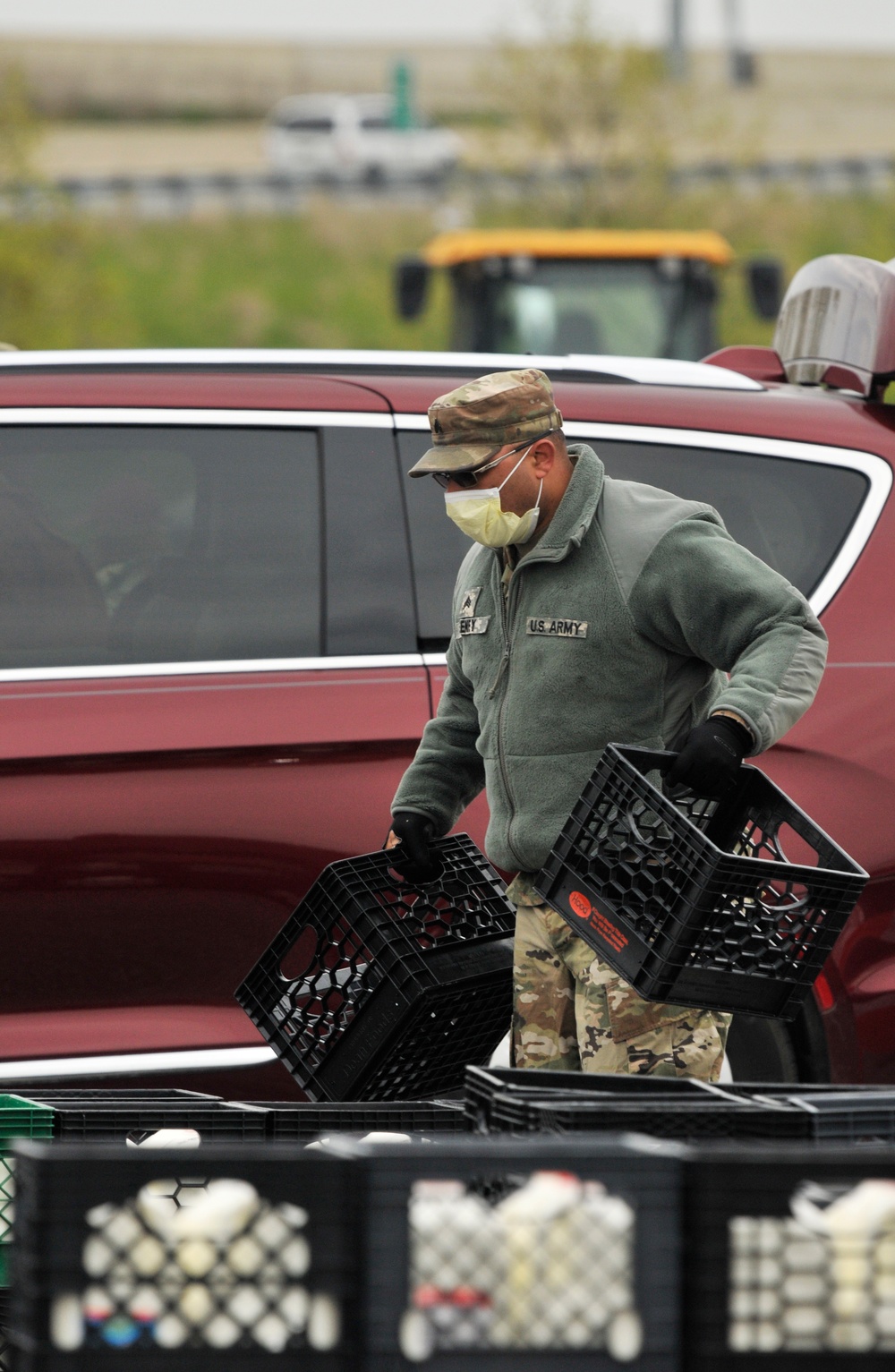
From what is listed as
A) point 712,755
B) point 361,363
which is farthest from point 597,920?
point 361,363

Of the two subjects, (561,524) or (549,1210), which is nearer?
(549,1210)

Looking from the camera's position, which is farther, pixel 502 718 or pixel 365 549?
pixel 365 549

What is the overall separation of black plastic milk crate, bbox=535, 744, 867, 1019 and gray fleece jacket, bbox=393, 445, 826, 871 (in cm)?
18

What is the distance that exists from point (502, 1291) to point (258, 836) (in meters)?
1.89

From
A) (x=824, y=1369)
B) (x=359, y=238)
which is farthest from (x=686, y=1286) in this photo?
(x=359, y=238)

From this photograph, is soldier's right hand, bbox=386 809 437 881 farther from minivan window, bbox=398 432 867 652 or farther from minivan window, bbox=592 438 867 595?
minivan window, bbox=592 438 867 595

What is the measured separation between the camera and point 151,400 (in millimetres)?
3867

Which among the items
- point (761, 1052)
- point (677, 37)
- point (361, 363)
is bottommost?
point (761, 1052)

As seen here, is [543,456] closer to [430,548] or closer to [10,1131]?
[430,548]

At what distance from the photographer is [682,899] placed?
2.81 meters

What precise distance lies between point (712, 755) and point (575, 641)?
1.40 feet

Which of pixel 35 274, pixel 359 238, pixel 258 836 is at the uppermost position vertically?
pixel 359 238

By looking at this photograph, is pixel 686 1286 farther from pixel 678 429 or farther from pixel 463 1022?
pixel 678 429

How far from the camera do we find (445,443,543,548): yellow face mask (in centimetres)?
314
